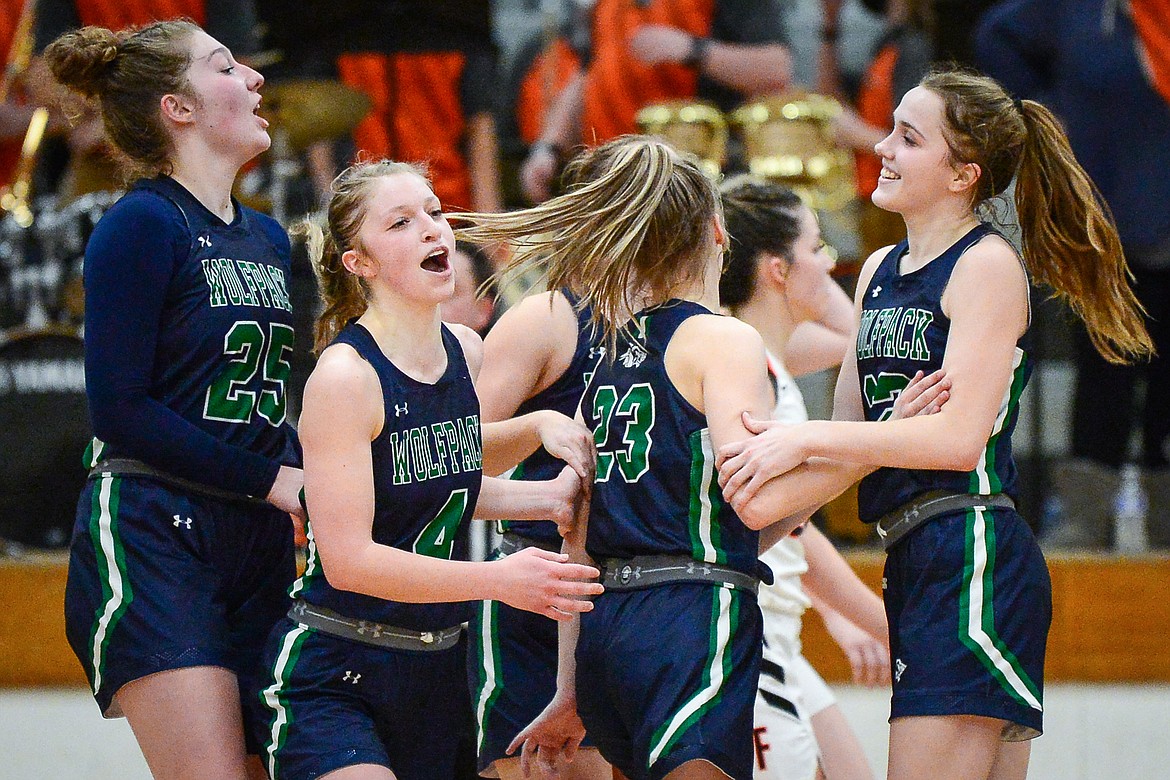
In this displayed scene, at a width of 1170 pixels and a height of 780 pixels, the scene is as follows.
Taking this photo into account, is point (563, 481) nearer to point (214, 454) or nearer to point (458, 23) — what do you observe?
point (214, 454)

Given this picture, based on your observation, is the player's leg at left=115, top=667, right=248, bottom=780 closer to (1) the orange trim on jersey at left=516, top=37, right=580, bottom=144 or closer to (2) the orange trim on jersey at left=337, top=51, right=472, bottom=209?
(2) the orange trim on jersey at left=337, top=51, right=472, bottom=209

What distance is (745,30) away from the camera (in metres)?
6.20

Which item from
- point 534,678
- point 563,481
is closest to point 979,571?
point 563,481

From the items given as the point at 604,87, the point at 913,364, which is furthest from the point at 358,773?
the point at 604,87

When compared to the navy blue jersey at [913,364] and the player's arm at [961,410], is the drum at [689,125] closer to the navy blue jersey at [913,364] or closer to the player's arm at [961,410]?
the navy blue jersey at [913,364]

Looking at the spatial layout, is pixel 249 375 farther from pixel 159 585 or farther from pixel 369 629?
pixel 369 629

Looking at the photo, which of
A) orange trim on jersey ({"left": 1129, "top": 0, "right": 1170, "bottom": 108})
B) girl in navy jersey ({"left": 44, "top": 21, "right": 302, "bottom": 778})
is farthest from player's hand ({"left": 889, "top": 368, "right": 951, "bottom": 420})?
orange trim on jersey ({"left": 1129, "top": 0, "right": 1170, "bottom": 108})

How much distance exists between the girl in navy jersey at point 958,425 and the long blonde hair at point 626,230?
0.31 metres

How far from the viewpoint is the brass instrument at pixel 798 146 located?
19.4 ft

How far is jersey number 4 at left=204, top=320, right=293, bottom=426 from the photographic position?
2.47 meters

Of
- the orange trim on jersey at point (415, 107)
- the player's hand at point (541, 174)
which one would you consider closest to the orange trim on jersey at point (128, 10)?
the orange trim on jersey at point (415, 107)

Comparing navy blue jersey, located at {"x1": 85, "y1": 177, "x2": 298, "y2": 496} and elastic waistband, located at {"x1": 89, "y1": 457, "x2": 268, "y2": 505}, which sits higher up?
navy blue jersey, located at {"x1": 85, "y1": 177, "x2": 298, "y2": 496}

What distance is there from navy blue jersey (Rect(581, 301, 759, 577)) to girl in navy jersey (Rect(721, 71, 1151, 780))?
74 millimetres

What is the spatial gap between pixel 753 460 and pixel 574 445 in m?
0.33
